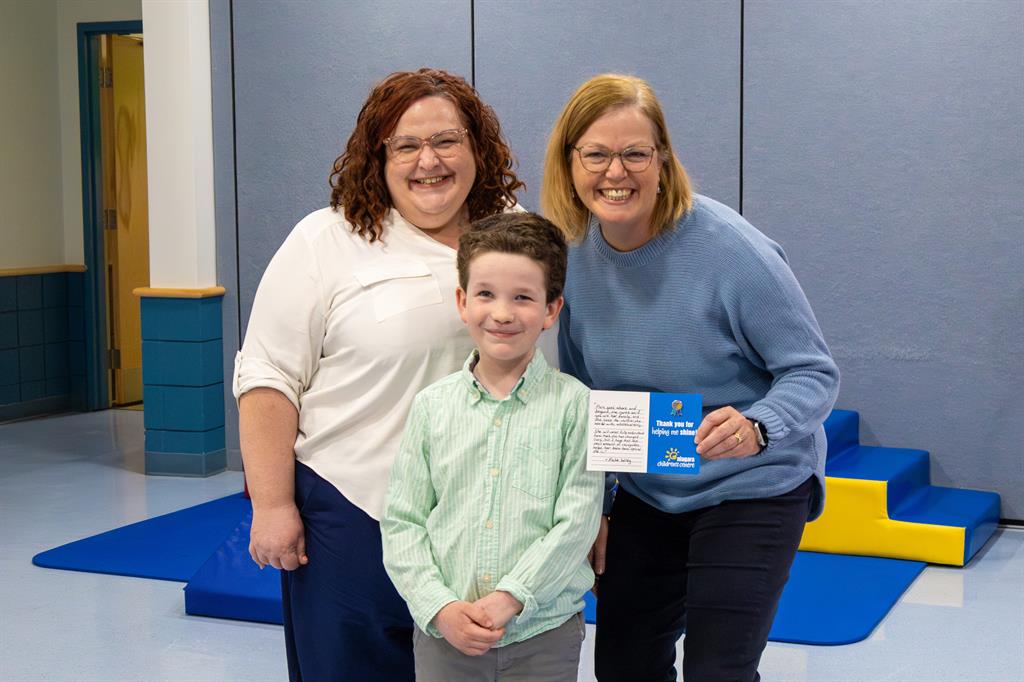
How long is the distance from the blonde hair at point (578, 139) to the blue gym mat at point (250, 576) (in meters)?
1.99

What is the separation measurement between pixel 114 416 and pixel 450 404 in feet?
22.0

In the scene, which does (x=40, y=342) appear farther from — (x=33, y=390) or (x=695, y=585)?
(x=695, y=585)

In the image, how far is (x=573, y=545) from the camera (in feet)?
6.79

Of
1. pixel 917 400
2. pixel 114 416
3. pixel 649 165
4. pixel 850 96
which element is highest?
pixel 850 96

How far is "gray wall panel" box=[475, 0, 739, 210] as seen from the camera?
5621 mm

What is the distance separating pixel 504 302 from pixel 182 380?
184 inches

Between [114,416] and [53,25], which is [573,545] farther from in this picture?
[53,25]

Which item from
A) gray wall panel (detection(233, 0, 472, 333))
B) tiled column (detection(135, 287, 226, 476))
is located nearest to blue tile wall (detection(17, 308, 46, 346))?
tiled column (detection(135, 287, 226, 476))

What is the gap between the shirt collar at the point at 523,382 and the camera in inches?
83.0

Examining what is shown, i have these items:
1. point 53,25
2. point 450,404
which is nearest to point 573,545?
point 450,404

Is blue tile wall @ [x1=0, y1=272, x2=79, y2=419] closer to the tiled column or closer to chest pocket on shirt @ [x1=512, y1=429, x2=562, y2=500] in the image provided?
the tiled column

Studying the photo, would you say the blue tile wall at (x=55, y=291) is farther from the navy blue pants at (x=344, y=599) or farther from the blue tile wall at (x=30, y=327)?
the navy blue pants at (x=344, y=599)

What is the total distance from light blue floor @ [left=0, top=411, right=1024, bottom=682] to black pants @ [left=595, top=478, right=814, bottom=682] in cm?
124

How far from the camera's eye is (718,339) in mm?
2188
